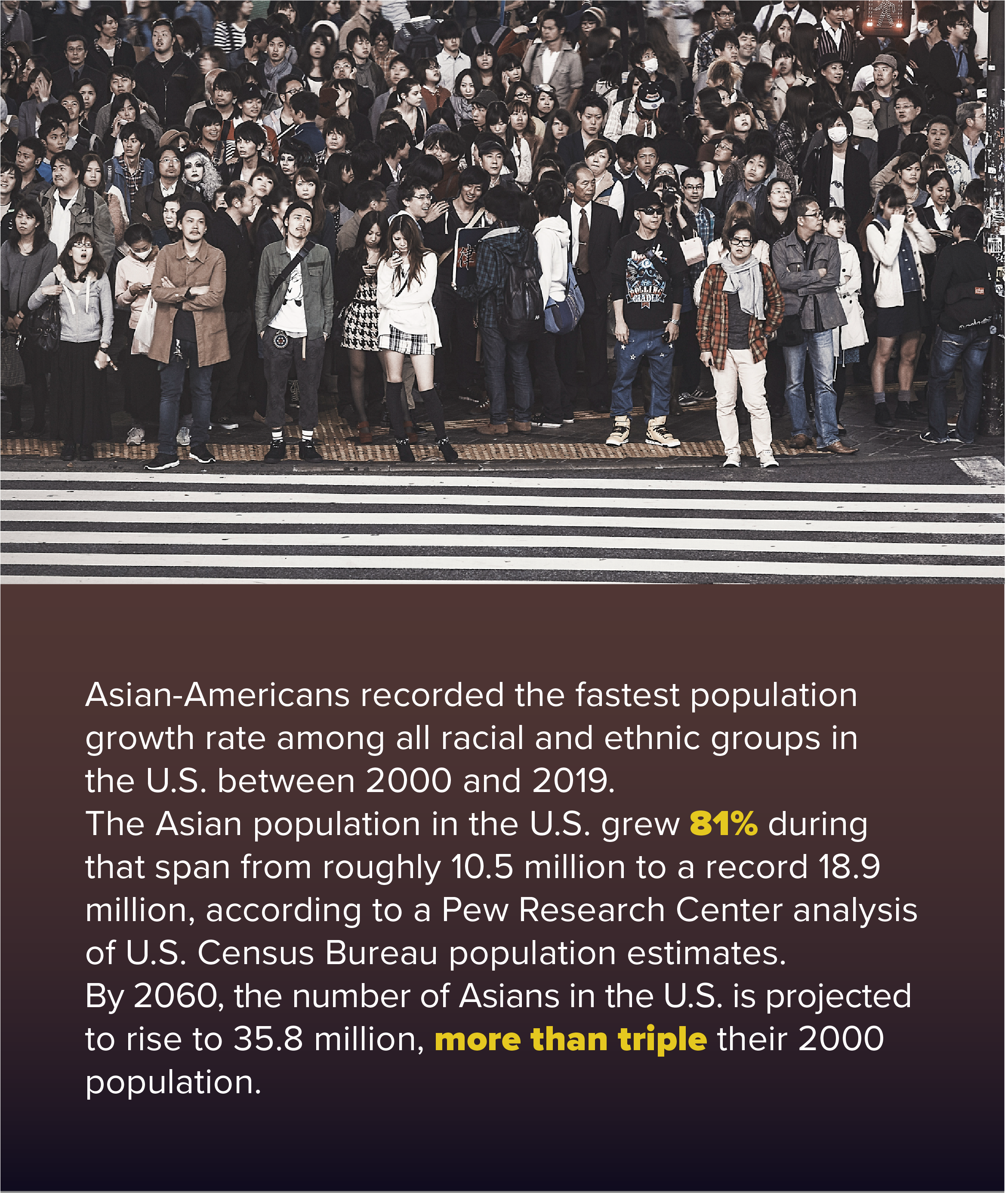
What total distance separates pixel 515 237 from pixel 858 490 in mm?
3442

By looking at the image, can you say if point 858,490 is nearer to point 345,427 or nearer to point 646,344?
point 646,344

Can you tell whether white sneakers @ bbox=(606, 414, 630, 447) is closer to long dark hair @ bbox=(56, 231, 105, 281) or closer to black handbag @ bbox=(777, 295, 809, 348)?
black handbag @ bbox=(777, 295, 809, 348)

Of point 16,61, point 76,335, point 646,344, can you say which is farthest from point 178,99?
point 646,344

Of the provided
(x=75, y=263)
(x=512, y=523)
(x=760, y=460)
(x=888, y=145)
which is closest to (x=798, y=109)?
(x=888, y=145)

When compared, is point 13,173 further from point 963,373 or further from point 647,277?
point 963,373

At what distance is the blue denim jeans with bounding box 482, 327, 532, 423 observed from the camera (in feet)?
45.9

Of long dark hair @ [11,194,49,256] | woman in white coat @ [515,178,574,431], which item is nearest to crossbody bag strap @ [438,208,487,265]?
woman in white coat @ [515,178,574,431]

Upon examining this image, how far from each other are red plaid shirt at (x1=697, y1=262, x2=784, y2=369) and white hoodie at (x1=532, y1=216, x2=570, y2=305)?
4.14 ft

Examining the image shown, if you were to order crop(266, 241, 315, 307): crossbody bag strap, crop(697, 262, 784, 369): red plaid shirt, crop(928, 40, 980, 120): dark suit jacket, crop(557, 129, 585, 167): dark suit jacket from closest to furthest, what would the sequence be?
crop(266, 241, 315, 307): crossbody bag strap, crop(697, 262, 784, 369): red plaid shirt, crop(557, 129, 585, 167): dark suit jacket, crop(928, 40, 980, 120): dark suit jacket

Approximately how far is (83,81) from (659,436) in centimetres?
754

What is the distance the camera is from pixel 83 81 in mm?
17188

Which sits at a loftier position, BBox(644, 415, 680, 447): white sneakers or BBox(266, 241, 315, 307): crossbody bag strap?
BBox(266, 241, 315, 307): crossbody bag strap

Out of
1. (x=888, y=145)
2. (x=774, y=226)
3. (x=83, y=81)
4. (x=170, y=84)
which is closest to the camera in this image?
(x=774, y=226)

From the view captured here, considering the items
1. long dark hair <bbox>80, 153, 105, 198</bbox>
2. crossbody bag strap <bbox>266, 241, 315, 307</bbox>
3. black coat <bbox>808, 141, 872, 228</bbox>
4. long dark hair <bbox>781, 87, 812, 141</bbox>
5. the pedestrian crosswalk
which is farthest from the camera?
long dark hair <bbox>781, 87, 812, 141</bbox>
